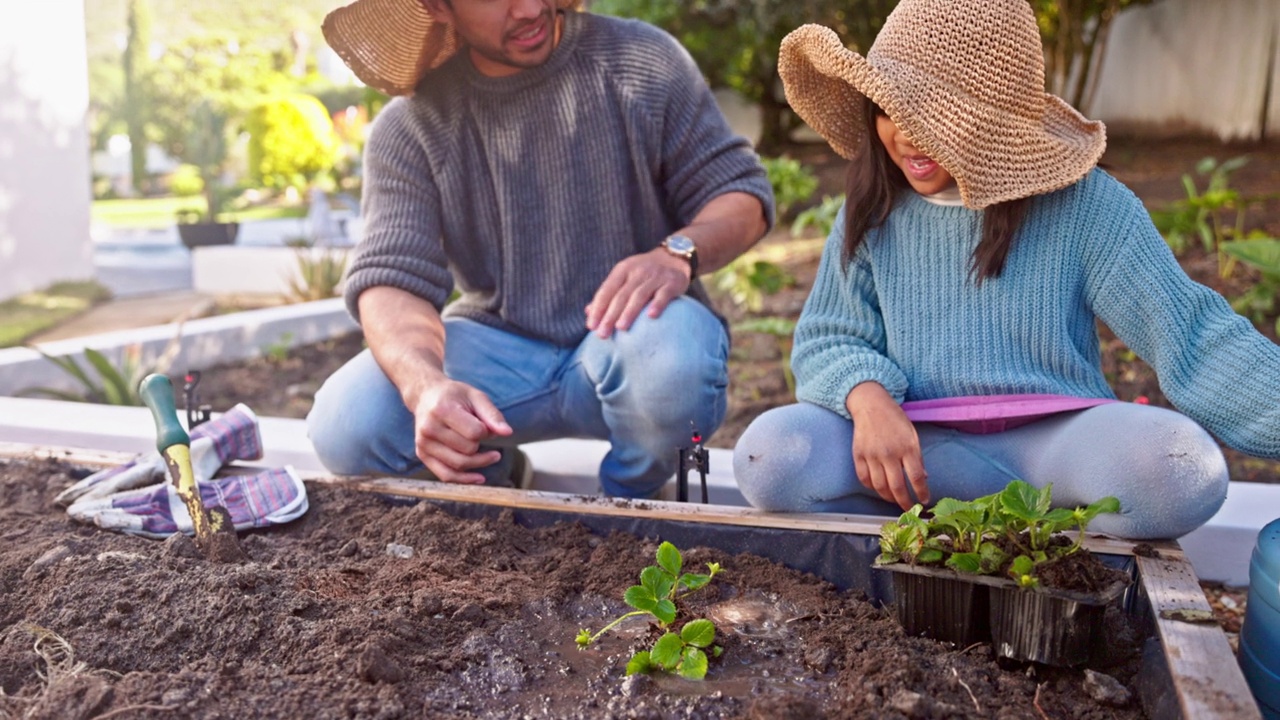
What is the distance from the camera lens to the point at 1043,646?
4.47ft

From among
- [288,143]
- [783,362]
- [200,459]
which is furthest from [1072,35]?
[288,143]

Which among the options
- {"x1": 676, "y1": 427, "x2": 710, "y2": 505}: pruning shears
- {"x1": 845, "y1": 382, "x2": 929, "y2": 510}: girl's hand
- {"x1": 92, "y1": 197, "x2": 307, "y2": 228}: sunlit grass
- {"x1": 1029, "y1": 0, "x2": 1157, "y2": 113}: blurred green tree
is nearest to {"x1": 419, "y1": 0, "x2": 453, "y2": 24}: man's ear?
{"x1": 676, "y1": 427, "x2": 710, "y2": 505}: pruning shears

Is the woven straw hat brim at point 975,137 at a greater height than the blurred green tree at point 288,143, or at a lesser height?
greater

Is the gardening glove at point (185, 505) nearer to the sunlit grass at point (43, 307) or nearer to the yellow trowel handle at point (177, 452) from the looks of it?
the yellow trowel handle at point (177, 452)

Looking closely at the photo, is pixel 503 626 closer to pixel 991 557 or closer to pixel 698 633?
pixel 698 633

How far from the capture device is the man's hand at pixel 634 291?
2152 mm

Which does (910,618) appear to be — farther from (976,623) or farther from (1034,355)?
(1034,355)

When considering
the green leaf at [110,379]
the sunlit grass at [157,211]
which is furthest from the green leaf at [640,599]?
the sunlit grass at [157,211]

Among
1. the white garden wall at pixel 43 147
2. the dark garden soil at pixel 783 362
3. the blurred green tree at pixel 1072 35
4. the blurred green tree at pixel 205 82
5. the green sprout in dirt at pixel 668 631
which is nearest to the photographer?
the green sprout in dirt at pixel 668 631

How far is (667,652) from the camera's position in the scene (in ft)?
4.60

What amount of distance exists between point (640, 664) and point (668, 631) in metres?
0.10

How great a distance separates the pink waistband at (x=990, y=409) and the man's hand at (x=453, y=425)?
0.71 meters

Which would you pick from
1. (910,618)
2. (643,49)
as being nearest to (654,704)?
(910,618)

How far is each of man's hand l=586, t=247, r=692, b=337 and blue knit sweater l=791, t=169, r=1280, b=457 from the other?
31cm
